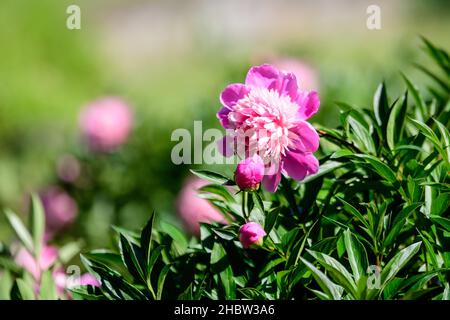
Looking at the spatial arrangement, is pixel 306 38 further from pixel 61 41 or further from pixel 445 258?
pixel 445 258

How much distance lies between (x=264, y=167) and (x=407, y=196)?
0.20m

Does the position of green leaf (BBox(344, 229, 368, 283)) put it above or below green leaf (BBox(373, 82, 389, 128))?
below

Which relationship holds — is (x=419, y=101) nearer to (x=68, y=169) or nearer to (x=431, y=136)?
(x=431, y=136)

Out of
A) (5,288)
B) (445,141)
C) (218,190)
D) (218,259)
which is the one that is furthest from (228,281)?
(5,288)

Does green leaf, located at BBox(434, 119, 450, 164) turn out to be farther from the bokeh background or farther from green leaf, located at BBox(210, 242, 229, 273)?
the bokeh background

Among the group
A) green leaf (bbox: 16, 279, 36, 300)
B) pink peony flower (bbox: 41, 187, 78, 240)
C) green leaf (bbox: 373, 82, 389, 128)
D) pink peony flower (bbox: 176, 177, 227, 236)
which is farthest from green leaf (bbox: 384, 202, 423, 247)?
pink peony flower (bbox: 41, 187, 78, 240)

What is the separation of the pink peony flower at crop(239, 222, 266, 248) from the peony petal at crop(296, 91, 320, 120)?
0.50ft

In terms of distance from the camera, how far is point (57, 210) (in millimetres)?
2381

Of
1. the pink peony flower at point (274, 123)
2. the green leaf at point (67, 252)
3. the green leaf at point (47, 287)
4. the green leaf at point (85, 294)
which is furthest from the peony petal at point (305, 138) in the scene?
the green leaf at point (67, 252)

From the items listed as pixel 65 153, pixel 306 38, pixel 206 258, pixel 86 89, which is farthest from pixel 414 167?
pixel 306 38

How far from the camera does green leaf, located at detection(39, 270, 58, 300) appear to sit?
1.18 m

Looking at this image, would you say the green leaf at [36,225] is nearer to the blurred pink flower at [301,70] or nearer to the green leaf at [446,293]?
the green leaf at [446,293]
